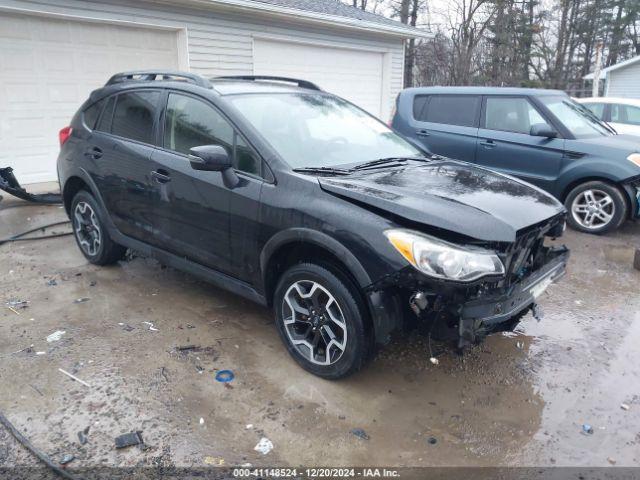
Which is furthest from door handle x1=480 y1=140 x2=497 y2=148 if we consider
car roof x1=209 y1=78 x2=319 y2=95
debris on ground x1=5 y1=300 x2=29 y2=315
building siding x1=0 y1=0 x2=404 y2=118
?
debris on ground x1=5 y1=300 x2=29 y2=315

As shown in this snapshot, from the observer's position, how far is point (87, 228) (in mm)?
5051

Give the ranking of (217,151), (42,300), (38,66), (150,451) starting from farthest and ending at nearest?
(38,66), (42,300), (217,151), (150,451)

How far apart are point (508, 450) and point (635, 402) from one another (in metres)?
1.00

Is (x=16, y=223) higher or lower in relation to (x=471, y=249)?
lower

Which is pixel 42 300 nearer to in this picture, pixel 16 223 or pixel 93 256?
pixel 93 256

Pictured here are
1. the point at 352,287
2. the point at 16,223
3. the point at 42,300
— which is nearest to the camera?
the point at 352,287

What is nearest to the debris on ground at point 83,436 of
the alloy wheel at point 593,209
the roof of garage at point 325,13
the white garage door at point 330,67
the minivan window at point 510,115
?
the alloy wheel at point 593,209

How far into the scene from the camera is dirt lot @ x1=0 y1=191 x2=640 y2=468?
8.57ft

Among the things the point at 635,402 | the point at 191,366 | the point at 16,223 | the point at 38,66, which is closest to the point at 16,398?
the point at 191,366

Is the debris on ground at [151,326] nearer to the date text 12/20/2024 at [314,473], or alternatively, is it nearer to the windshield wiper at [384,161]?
the date text 12/20/2024 at [314,473]

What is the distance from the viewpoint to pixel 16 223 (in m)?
6.65

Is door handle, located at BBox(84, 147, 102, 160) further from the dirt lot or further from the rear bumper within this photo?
the rear bumper

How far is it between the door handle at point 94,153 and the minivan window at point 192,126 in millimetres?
947

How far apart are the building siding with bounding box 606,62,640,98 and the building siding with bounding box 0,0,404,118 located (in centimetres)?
2097
